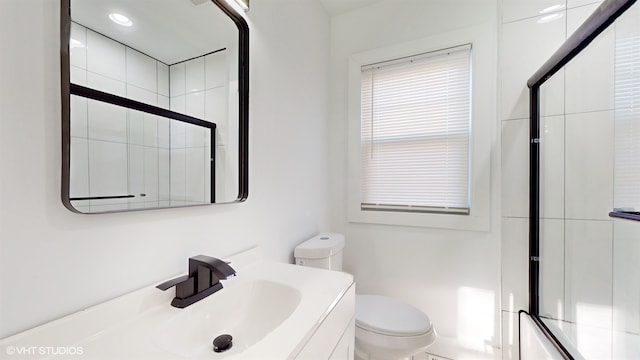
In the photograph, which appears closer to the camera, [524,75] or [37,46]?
[37,46]

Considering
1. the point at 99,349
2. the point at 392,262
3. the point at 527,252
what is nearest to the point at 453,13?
the point at 527,252

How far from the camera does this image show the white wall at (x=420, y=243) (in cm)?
144

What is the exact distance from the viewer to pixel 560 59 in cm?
112

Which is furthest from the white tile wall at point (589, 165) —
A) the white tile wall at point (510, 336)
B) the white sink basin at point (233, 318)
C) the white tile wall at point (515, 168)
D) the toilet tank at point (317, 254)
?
the white sink basin at point (233, 318)

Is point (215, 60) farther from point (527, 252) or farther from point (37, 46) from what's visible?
point (527, 252)

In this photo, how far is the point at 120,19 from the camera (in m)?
0.64

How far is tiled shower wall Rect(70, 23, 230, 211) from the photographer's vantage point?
1.86 feet

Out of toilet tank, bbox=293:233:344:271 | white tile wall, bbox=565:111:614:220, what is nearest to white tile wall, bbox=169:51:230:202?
toilet tank, bbox=293:233:344:271

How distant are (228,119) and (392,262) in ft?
4.39

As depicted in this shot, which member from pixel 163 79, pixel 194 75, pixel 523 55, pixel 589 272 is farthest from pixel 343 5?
pixel 589 272

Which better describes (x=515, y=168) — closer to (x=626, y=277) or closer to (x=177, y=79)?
(x=626, y=277)

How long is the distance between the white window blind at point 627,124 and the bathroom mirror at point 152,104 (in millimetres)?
1503

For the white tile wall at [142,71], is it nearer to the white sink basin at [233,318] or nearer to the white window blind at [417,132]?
the white sink basin at [233,318]

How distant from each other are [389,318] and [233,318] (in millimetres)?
834
